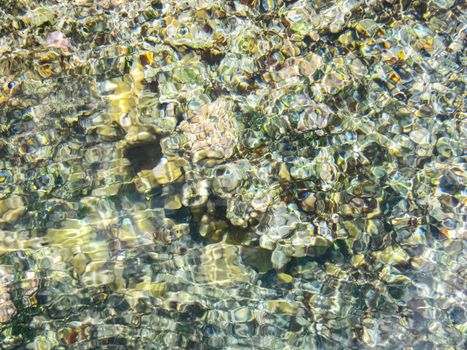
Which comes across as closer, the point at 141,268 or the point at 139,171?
the point at 141,268

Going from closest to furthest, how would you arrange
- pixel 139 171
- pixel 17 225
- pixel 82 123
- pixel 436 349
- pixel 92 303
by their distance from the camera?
pixel 436 349, pixel 92 303, pixel 17 225, pixel 139 171, pixel 82 123

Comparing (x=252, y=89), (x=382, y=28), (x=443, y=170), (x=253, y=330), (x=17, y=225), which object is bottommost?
(x=253, y=330)

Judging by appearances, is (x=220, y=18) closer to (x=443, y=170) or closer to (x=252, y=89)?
(x=252, y=89)

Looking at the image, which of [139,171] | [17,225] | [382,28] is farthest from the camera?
[382,28]

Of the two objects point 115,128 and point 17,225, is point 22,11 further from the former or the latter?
point 17,225

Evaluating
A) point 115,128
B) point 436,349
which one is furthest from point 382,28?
point 436,349

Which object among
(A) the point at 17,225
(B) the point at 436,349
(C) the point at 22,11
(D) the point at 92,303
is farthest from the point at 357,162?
(C) the point at 22,11

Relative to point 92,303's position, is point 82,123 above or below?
above
